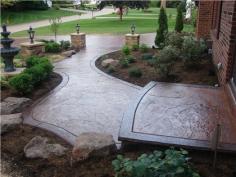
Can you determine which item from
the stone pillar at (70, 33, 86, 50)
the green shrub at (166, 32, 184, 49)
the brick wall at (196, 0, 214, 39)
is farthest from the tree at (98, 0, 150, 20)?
the green shrub at (166, 32, 184, 49)

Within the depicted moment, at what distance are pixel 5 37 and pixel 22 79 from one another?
2.40m

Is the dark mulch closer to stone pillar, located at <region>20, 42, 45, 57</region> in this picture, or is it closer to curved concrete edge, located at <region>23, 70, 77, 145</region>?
curved concrete edge, located at <region>23, 70, 77, 145</region>

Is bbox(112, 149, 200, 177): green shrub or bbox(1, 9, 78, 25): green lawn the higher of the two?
bbox(1, 9, 78, 25): green lawn

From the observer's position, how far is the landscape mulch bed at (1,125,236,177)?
11.0 feet

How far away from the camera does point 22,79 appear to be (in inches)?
251

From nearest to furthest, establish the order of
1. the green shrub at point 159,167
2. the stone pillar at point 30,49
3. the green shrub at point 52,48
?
1. the green shrub at point 159,167
2. the stone pillar at point 30,49
3. the green shrub at point 52,48

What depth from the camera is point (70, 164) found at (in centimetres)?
388

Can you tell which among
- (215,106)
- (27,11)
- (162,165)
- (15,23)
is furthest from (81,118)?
(27,11)

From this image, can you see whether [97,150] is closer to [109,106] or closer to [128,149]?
[128,149]

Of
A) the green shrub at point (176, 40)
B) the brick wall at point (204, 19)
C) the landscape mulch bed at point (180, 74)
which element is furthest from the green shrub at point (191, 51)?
the brick wall at point (204, 19)

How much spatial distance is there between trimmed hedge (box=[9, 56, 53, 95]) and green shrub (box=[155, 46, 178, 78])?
2.56m

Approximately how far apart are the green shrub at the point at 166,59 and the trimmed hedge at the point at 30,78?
2.56 metres

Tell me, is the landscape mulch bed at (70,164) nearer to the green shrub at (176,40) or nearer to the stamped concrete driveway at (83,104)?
the stamped concrete driveway at (83,104)

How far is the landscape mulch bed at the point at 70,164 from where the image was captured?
3367 mm
